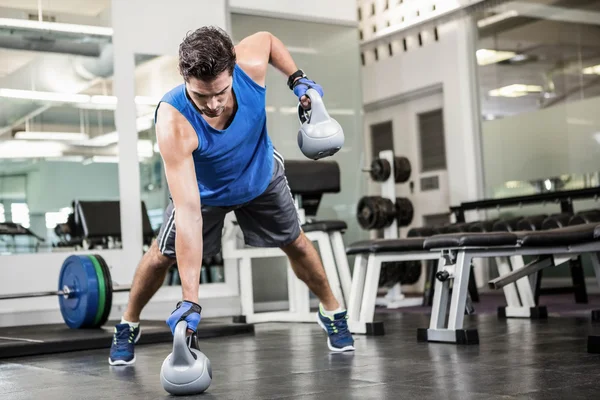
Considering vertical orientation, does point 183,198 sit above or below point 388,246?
above

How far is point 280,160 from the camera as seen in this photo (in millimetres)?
2742

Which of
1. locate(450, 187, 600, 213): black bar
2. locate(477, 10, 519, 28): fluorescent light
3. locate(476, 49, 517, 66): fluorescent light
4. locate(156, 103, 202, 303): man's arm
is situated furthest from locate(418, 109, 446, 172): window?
locate(156, 103, 202, 303): man's arm

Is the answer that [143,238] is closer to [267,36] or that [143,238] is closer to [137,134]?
[137,134]

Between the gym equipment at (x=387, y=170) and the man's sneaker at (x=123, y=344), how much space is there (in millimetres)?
3447

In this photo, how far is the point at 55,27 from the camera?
558 cm

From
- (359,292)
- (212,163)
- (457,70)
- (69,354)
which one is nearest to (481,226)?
(359,292)

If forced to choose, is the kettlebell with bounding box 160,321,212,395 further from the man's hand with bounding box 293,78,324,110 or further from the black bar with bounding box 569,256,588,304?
the black bar with bounding box 569,256,588,304

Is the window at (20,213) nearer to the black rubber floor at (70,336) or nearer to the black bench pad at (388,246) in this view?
the black rubber floor at (70,336)

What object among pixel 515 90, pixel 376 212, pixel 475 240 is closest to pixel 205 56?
pixel 475 240

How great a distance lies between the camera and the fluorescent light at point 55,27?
213 inches

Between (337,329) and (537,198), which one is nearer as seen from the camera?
(337,329)

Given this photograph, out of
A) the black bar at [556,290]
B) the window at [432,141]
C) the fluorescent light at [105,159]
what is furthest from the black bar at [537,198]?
the fluorescent light at [105,159]

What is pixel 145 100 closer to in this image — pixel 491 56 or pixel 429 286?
pixel 429 286

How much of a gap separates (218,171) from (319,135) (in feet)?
1.11
